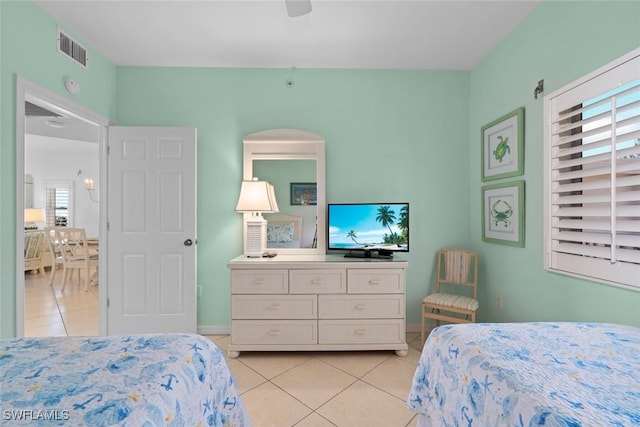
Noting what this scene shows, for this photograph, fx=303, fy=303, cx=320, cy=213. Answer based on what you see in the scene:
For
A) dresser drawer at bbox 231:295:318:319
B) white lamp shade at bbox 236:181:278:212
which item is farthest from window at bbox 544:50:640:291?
white lamp shade at bbox 236:181:278:212

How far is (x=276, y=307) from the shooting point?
2.56 meters

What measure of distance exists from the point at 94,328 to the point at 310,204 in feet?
8.81

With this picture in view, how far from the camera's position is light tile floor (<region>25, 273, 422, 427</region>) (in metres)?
1.81

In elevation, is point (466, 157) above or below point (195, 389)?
above

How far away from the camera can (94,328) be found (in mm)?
3254

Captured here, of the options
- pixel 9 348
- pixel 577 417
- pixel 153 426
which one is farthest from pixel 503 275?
pixel 9 348

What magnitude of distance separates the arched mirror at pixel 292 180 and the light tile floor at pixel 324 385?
1007 millimetres

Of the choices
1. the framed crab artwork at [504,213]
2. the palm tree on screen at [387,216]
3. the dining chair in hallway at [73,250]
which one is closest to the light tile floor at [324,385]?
the palm tree on screen at [387,216]

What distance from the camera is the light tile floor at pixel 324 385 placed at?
181 centimetres

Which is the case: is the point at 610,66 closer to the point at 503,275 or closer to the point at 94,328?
the point at 503,275

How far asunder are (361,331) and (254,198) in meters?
1.50

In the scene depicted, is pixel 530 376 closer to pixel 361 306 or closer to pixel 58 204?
pixel 361 306

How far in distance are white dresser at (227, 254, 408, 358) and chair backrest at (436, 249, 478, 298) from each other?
69cm

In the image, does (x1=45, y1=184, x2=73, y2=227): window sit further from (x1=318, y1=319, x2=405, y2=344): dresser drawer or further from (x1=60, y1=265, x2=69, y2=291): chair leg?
(x1=318, y1=319, x2=405, y2=344): dresser drawer
